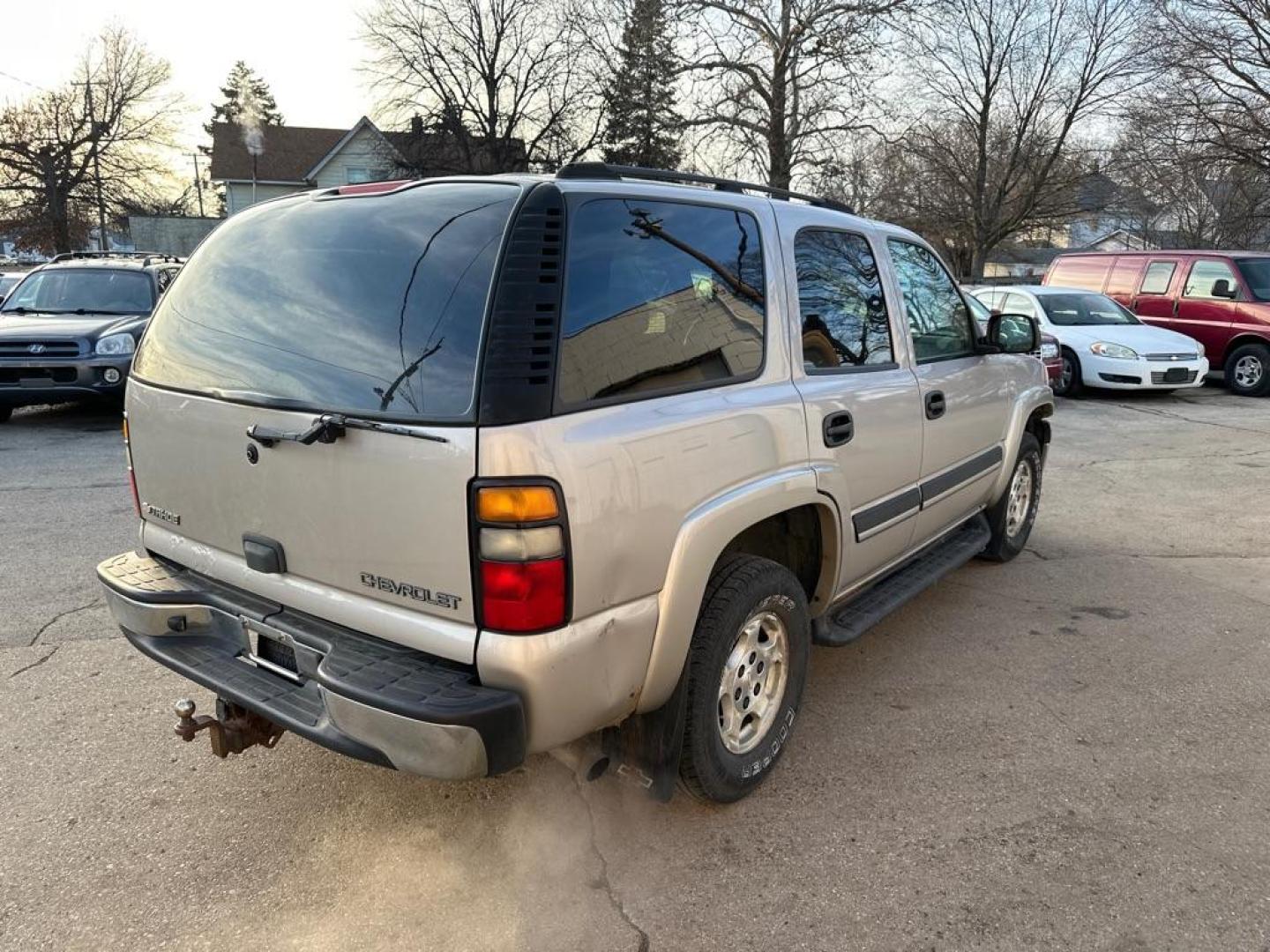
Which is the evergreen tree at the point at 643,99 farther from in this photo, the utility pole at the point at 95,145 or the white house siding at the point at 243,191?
the white house siding at the point at 243,191

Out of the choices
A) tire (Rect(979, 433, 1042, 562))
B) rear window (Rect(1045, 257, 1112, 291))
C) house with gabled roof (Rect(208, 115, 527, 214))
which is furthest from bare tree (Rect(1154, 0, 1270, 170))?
house with gabled roof (Rect(208, 115, 527, 214))

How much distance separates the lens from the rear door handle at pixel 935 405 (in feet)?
11.9

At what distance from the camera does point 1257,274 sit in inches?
519

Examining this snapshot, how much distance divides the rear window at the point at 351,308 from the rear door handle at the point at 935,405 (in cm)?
213

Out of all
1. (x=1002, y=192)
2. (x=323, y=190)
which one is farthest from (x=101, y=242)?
(x=323, y=190)

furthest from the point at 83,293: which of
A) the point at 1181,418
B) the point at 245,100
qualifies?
the point at 245,100

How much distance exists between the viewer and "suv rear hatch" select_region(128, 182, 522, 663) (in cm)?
204

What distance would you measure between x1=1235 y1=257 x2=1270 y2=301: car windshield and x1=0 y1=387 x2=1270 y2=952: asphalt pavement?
11421 mm

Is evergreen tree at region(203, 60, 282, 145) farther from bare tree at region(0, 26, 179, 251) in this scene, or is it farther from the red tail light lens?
the red tail light lens

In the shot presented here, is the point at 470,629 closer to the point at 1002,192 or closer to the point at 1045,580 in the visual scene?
the point at 1045,580

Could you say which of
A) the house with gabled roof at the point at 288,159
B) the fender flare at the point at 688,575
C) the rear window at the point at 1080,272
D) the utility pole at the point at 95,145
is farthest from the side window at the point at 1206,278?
the utility pole at the point at 95,145

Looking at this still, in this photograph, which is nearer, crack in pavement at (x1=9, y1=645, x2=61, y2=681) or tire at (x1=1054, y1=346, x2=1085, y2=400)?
crack in pavement at (x1=9, y1=645, x2=61, y2=681)

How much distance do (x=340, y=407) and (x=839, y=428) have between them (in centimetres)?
165

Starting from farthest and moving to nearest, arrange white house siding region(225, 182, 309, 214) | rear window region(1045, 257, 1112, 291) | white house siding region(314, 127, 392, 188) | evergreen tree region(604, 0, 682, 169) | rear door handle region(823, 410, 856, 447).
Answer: white house siding region(225, 182, 309, 214) < white house siding region(314, 127, 392, 188) < evergreen tree region(604, 0, 682, 169) < rear window region(1045, 257, 1112, 291) < rear door handle region(823, 410, 856, 447)
